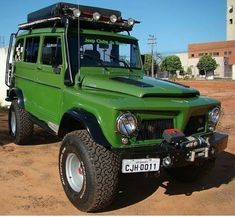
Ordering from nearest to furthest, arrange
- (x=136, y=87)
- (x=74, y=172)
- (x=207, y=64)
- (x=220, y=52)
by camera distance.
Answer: (x=136, y=87) → (x=74, y=172) → (x=207, y=64) → (x=220, y=52)

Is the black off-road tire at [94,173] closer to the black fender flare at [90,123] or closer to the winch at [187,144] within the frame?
the black fender flare at [90,123]

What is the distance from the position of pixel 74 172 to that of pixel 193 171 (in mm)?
1885

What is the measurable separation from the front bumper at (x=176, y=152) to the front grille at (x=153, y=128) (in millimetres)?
158

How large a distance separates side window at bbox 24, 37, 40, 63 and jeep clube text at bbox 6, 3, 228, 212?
0.03m

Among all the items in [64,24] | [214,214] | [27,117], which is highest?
[64,24]

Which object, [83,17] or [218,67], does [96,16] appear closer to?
[83,17]

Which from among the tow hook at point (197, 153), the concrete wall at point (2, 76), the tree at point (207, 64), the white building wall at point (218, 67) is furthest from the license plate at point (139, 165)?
the white building wall at point (218, 67)

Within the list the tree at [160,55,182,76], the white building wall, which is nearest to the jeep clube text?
the tree at [160,55,182,76]

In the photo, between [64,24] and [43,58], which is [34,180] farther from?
[64,24]

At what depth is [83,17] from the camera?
6617mm

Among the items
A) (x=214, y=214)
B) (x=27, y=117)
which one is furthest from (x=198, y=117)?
(x=27, y=117)

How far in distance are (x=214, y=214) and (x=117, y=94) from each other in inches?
74.5

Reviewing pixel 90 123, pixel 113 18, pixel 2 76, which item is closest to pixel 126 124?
pixel 90 123

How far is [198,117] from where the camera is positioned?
5.51 m
